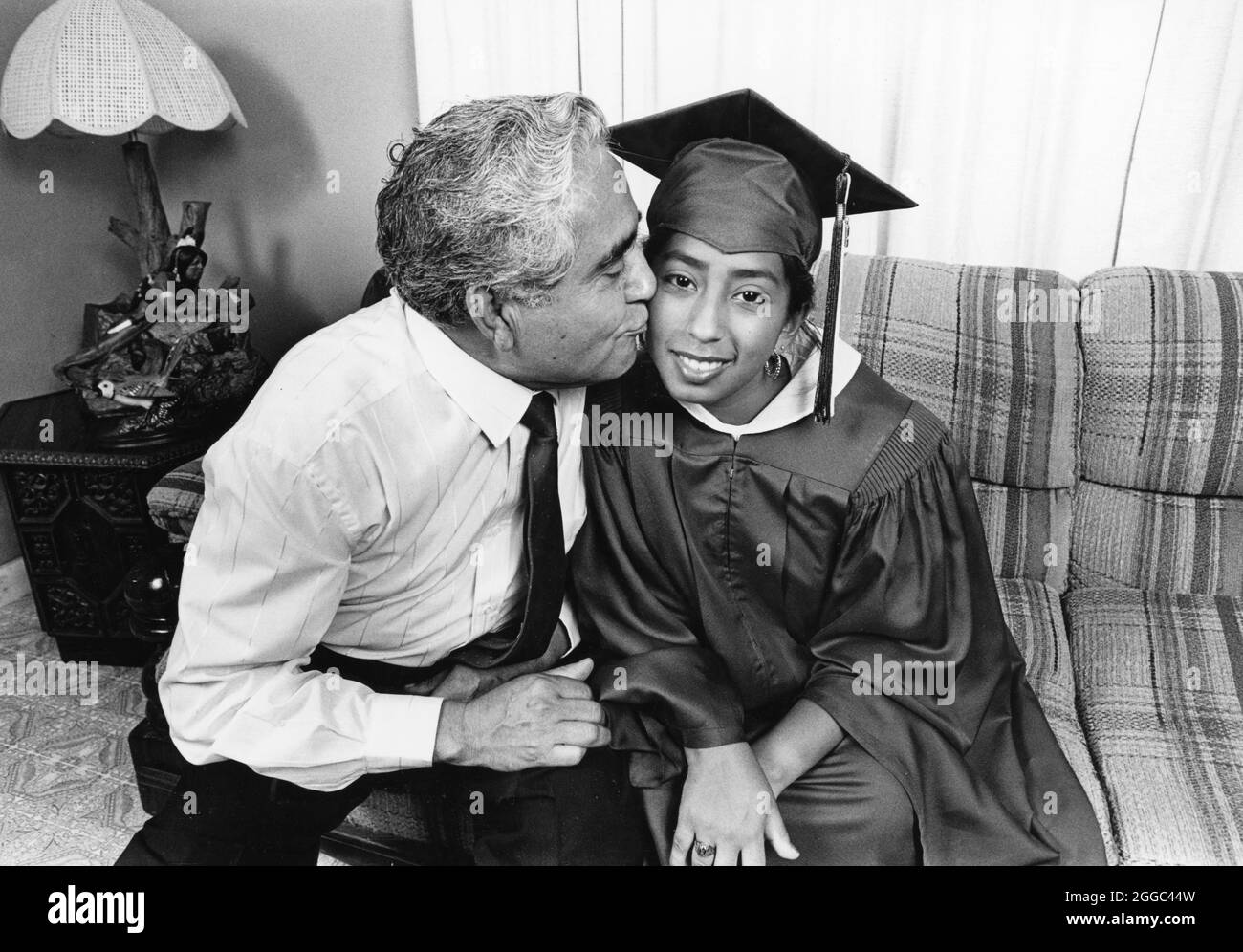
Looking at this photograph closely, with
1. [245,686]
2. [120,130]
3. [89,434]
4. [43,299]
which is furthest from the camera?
[43,299]

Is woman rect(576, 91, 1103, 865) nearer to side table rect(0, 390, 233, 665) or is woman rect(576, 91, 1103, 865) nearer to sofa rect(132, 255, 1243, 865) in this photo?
sofa rect(132, 255, 1243, 865)

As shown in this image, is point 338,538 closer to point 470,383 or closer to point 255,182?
point 470,383

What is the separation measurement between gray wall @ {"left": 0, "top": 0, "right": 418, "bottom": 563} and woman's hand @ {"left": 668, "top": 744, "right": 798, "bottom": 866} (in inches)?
84.4

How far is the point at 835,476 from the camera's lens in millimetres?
1368

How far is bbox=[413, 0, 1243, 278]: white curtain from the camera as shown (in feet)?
7.11

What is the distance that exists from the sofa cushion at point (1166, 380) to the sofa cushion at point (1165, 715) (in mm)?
258

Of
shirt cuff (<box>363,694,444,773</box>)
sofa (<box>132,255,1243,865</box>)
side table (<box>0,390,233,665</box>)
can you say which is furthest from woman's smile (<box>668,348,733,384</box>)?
side table (<box>0,390,233,665</box>)

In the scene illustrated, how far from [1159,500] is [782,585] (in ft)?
3.26

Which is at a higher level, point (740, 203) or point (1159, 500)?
point (740, 203)

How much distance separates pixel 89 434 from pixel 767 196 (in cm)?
189

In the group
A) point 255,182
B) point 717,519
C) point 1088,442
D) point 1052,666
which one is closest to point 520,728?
point 717,519

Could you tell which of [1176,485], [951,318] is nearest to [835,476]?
[951,318]

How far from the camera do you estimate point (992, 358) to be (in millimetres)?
1921
